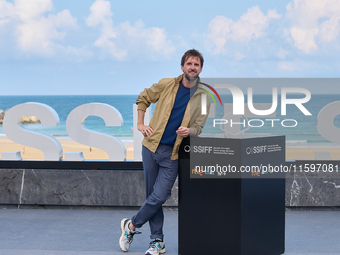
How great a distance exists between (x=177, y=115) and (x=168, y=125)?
0.10 metres

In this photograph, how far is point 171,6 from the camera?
37375mm

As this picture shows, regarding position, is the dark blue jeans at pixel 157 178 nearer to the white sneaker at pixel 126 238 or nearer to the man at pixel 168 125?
the man at pixel 168 125

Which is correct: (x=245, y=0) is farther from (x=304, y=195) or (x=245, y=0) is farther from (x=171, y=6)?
(x=304, y=195)

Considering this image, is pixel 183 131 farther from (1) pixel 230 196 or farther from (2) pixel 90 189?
(2) pixel 90 189

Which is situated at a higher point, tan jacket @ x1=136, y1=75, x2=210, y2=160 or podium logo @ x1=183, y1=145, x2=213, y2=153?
tan jacket @ x1=136, y1=75, x2=210, y2=160

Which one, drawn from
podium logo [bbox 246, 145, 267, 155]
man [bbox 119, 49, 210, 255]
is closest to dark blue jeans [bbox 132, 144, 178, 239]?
man [bbox 119, 49, 210, 255]

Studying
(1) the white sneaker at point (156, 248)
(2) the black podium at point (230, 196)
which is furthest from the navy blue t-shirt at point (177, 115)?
(1) the white sneaker at point (156, 248)

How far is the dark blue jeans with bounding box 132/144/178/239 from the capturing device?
3.33 meters

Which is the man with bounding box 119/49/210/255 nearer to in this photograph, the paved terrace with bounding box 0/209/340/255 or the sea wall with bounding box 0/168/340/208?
the paved terrace with bounding box 0/209/340/255

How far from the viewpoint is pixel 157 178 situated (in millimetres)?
3389

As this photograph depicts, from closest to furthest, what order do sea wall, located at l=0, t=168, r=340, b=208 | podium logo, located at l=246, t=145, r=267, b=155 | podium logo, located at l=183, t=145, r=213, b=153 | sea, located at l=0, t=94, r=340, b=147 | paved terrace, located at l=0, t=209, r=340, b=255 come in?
1. podium logo, located at l=246, t=145, r=267, b=155
2. podium logo, located at l=183, t=145, r=213, b=153
3. paved terrace, located at l=0, t=209, r=340, b=255
4. sea wall, located at l=0, t=168, r=340, b=208
5. sea, located at l=0, t=94, r=340, b=147

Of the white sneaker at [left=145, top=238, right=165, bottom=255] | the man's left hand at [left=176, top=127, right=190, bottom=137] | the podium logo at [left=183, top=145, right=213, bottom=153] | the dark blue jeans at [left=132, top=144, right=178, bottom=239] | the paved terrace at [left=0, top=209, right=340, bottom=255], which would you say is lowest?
the paved terrace at [left=0, top=209, right=340, bottom=255]

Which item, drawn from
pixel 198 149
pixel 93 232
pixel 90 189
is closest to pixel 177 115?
pixel 198 149

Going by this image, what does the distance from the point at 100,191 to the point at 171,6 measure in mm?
33990
